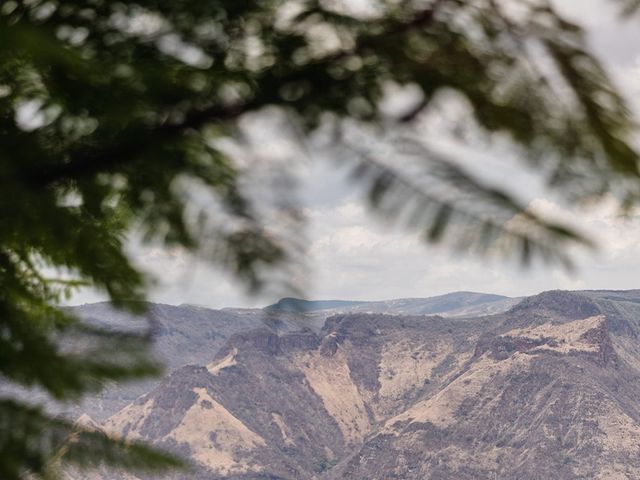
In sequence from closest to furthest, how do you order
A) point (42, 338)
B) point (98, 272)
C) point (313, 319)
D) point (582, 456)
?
point (42, 338) < point (98, 272) < point (313, 319) < point (582, 456)

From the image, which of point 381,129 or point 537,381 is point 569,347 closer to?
point 537,381

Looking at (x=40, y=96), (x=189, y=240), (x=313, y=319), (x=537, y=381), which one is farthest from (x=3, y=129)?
(x=537, y=381)

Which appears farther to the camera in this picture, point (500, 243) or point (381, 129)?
point (381, 129)

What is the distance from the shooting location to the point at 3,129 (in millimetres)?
3070

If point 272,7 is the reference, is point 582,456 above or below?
below

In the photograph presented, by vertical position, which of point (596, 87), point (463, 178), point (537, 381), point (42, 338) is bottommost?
point (537, 381)

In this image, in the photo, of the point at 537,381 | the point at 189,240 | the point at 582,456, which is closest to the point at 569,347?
the point at 537,381

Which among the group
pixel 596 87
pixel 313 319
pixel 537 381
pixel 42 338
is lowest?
pixel 537 381

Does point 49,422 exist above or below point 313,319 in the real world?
above

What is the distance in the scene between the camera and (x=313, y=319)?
3039mm

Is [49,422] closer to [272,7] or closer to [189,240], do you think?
[189,240]

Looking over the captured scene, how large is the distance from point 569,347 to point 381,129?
651 feet

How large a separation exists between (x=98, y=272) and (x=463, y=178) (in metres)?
1.25

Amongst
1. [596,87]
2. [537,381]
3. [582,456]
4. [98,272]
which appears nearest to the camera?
[98,272]
